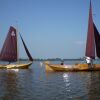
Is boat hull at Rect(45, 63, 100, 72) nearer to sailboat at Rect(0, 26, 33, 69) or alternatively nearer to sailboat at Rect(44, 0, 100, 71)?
sailboat at Rect(44, 0, 100, 71)

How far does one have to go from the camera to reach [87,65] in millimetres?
48031

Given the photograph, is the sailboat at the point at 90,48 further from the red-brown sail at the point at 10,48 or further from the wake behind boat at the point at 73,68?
the red-brown sail at the point at 10,48

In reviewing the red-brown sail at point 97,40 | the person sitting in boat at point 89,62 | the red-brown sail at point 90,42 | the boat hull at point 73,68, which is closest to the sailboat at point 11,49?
the boat hull at point 73,68

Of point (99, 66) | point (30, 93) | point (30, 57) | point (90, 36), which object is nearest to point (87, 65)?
point (99, 66)

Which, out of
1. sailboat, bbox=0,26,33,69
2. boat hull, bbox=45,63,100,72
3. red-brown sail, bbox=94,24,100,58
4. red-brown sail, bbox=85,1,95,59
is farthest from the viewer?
sailboat, bbox=0,26,33,69

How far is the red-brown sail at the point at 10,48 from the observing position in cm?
6706

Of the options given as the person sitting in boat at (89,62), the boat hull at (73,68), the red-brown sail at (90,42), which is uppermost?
the red-brown sail at (90,42)

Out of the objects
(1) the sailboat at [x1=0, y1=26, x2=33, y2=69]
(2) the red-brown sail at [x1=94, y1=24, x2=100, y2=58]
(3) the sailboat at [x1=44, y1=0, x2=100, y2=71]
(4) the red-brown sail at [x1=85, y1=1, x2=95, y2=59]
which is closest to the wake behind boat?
(3) the sailboat at [x1=44, y1=0, x2=100, y2=71]

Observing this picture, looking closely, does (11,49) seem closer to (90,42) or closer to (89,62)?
(90,42)

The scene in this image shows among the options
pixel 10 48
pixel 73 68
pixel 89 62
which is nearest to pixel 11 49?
pixel 10 48

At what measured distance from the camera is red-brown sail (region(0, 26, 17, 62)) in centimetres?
6706

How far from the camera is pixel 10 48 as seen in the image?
221ft

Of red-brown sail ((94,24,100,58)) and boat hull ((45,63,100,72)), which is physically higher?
red-brown sail ((94,24,100,58))

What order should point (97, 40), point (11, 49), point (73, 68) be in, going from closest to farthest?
1. point (73, 68)
2. point (97, 40)
3. point (11, 49)
